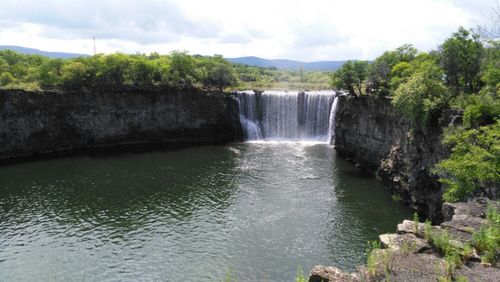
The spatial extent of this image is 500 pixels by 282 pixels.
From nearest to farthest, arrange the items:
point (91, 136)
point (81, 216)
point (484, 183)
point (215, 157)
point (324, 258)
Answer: point (484, 183), point (324, 258), point (81, 216), point (215, 157), point (91, 136)

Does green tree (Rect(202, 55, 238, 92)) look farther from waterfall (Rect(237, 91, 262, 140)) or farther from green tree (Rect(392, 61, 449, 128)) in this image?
green tree (Rect(392, 61, 449, 128))

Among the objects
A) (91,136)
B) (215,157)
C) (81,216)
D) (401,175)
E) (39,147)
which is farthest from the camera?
(91,136)

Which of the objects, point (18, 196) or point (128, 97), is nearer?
point (18, 196)

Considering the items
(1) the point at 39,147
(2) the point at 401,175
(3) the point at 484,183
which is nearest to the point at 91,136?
(1) the point at 39,147

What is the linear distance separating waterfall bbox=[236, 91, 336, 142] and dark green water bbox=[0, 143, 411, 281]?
38.1ft

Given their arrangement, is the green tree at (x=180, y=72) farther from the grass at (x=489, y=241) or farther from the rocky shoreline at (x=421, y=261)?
the grass at (x=489, y=241)

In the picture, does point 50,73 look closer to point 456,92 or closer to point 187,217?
point 187,217

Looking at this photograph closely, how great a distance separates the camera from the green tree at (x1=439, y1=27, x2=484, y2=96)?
39062 millimetres

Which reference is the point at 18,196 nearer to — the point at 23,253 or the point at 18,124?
the point at 23,253

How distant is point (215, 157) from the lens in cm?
5800

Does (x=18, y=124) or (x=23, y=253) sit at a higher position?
(x=18, y=124)

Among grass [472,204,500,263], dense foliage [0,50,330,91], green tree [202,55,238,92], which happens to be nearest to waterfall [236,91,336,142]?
green tree [202,55,238,92]

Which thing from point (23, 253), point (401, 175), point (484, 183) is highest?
point (484, 183)

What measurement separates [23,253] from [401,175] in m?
33.0
